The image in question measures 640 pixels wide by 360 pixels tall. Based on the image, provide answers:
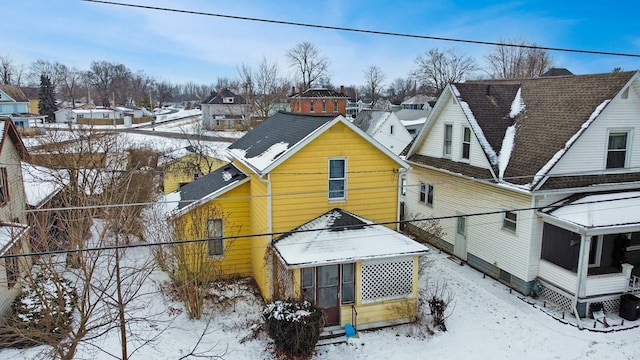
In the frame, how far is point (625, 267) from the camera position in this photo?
1352 centimetres

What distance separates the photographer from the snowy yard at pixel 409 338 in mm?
11148

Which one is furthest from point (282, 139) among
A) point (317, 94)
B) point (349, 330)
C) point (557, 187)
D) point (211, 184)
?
point (317, 94)

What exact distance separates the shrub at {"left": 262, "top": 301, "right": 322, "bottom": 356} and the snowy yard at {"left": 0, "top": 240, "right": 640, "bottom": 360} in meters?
0.60

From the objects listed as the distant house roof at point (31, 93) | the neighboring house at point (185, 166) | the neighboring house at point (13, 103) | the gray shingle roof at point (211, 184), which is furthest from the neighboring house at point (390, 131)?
the distant house roof at point (31, 93)

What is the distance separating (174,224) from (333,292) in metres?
5.23

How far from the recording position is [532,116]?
16.3 m

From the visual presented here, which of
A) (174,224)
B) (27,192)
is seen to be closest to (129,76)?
(27,192)

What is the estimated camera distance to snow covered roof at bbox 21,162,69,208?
1816 centimetres

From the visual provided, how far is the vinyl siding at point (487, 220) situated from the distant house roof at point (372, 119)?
21.5 m

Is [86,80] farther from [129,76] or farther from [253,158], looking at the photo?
[253,158]

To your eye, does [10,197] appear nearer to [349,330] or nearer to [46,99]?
[349,330]

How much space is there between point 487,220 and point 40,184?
19.2 meters

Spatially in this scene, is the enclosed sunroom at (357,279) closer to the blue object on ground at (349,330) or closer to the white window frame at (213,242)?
the blue object on ground at (349,330)

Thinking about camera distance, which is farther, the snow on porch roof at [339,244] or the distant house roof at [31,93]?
the distant house roof at [31,93]
